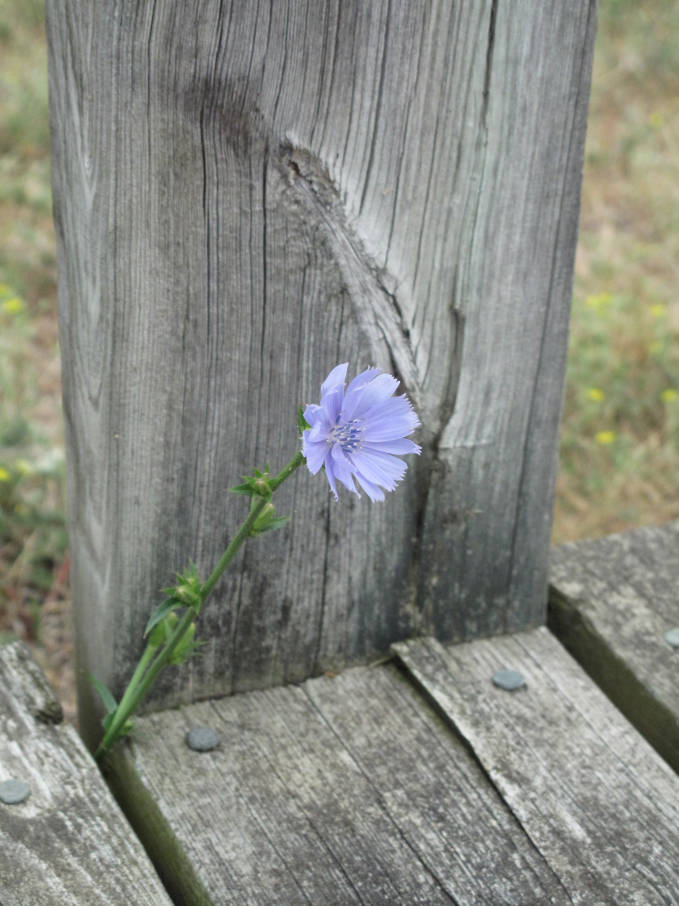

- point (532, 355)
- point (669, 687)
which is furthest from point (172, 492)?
point (669, 687)

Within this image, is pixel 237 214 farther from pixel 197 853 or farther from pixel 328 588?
pixel 197 853

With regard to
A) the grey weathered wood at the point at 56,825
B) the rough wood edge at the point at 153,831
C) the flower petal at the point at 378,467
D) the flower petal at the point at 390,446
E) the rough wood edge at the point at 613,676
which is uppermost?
the flower petal at the point at 390,446

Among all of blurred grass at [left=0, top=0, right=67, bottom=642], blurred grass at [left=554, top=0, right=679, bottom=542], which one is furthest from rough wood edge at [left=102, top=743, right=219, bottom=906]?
blurred grass at [left=554, top=0, right=679, bottom=542]

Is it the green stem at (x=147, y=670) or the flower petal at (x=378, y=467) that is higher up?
the flower petal at (x=378, y=467)

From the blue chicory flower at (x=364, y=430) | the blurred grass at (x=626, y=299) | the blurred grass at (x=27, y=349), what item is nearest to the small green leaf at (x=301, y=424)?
the blue chicory flower at (x=364, y=430)

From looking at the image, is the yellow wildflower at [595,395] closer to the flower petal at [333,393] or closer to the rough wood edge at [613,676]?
the rough wood edge at [613,676]

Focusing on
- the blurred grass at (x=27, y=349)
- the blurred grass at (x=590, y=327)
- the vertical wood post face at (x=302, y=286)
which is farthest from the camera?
the blurred grass at (x=590, y=327)

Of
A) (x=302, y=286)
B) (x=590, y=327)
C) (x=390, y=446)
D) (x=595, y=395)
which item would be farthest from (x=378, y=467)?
(x=590, y=327)
